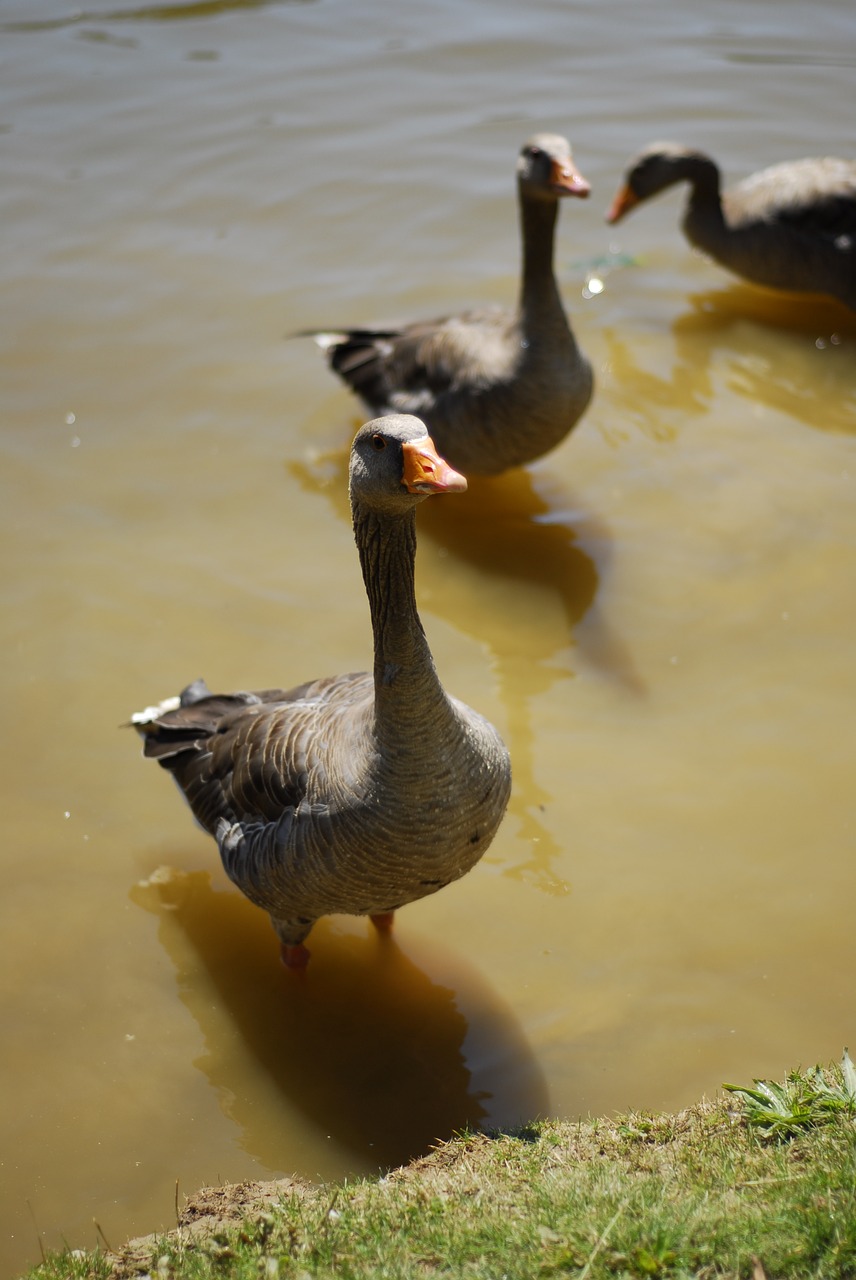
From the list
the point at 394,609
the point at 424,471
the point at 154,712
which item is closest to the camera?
the point at 424,471

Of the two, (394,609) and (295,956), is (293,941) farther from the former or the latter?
(394,609)

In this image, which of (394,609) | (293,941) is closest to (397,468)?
(394,609)

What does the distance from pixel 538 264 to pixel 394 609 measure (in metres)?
3.69

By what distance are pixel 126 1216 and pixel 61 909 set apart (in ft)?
4.57

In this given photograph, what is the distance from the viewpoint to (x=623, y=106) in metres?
11.1

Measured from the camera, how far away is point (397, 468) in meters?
3.51

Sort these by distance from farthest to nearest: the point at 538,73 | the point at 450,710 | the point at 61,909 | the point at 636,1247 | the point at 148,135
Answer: the point at 538,73 < the point at 148,135 < the point at 61,909 < the point at 450,710 < the point at 636,1247

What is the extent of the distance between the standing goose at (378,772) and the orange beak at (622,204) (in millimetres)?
5684

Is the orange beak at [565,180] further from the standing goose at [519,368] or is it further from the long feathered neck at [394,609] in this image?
the long feathered neck at [394,609]

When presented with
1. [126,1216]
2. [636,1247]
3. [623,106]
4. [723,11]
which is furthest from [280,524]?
[723,11]

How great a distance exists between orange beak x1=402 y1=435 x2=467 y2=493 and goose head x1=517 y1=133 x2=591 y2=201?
348 cm

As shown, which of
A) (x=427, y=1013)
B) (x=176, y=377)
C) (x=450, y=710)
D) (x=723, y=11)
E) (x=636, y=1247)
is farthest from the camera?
(x=723, y=11)

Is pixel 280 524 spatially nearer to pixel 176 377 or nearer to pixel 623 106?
pixel 176 377

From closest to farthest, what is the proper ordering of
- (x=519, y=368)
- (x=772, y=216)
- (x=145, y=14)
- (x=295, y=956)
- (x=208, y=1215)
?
(x=208, y=1215)
(x=295, y=956)
(x=519, y=368)
(x=772, y=216)
(x=145, y=14)
